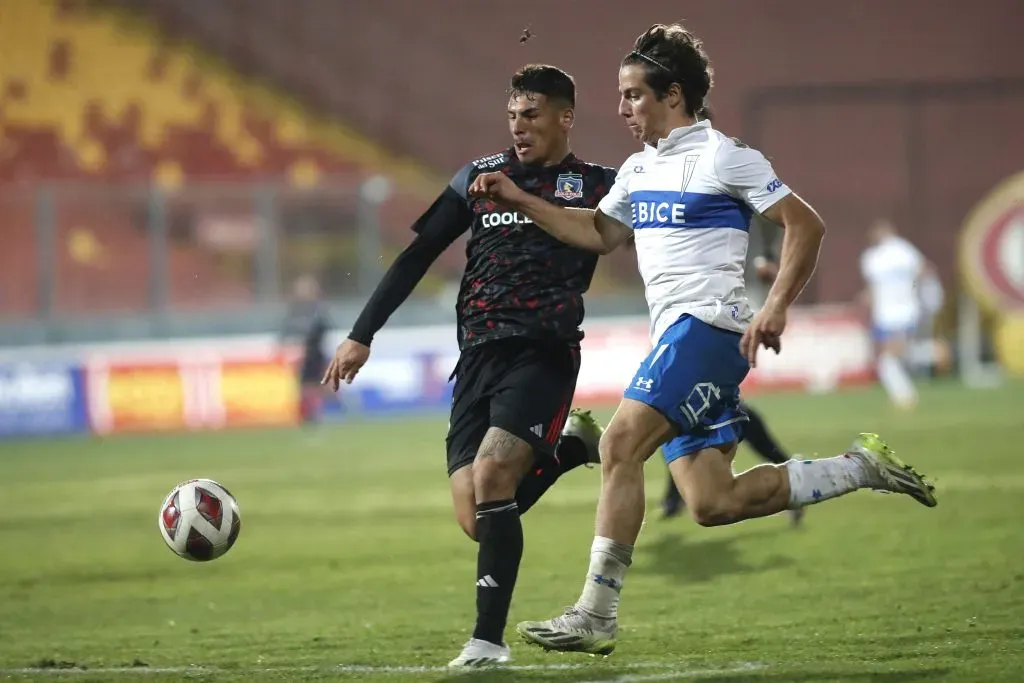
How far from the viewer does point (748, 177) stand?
5586mm

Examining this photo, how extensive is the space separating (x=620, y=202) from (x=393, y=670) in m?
1.98

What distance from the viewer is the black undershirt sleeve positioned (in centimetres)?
636

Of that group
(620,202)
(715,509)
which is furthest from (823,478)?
(620,202)

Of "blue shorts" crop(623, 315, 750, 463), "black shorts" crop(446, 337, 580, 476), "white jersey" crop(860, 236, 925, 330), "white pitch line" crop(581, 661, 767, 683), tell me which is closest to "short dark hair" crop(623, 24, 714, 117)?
"blue shorts" crop(623, 315, 750, 463)

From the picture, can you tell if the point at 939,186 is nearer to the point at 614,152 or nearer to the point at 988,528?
the point at 614,152

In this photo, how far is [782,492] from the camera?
5.75 meters

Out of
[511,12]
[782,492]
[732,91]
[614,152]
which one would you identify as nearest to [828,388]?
[614,152]

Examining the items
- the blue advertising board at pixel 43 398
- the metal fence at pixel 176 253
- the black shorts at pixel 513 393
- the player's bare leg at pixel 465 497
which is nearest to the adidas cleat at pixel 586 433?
the black shorts at pixel 513 393

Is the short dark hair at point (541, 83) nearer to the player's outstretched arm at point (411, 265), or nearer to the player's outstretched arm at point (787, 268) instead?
the player's outstretched arm at point (411, 265)

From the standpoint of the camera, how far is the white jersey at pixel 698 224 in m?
5.66

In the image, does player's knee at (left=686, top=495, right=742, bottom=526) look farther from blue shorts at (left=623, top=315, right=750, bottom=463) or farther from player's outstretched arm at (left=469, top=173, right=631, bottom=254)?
player's outstretched arm at (left=469, top=173, right=631, bottom=254)

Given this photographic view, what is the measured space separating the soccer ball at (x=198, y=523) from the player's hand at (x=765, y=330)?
2.72 m

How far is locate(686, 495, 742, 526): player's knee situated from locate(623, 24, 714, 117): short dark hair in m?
1.46

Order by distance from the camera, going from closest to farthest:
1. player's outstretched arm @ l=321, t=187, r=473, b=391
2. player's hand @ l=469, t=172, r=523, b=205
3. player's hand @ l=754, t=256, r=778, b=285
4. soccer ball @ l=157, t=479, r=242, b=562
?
player's hand @ l=469, t=172, r=523, b=205, player's outstretched arm @ l=321, t=187, r=473, b=391, soccer ball @ l=157, t=479, r=242, b=562, player's hand @ l=754, t=256, r=778, b=285
